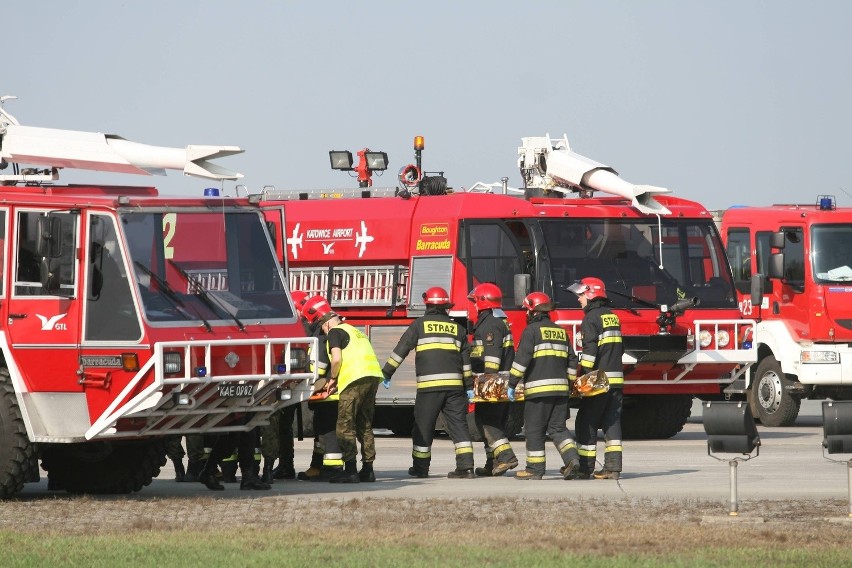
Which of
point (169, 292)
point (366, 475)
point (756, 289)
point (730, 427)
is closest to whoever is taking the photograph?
point (730, 427)

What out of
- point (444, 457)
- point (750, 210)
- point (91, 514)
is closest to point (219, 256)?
point (91, 514)

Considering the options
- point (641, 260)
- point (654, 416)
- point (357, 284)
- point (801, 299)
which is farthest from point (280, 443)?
point (801, 299)

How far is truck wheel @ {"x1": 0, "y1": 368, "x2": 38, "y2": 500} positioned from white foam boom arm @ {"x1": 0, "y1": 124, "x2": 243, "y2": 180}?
214 cm

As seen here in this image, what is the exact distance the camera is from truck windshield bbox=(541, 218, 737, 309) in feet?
64.9

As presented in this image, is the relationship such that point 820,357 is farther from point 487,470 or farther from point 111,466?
point 111,466

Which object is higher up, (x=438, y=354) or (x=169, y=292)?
(x=169, y=292)

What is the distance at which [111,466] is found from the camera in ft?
47.6

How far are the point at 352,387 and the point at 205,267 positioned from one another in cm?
242

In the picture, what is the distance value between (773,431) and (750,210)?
3.08 meters

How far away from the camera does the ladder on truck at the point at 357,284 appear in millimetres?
20609

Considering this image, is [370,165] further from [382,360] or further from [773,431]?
[773,431]

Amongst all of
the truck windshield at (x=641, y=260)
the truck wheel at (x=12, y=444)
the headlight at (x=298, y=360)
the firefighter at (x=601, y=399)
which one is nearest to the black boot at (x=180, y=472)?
the headlight at (x=298, y=360)

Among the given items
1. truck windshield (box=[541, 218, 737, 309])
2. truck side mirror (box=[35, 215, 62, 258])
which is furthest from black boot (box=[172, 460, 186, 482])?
truck windshield (box=[541, 218, 737, 309])

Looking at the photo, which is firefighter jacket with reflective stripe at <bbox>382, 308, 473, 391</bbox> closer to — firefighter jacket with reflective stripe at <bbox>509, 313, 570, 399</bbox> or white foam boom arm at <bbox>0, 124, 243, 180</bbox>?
firefighter jacket with reflective stripe at <bbox>509, 313, 570, 399</bbox>
